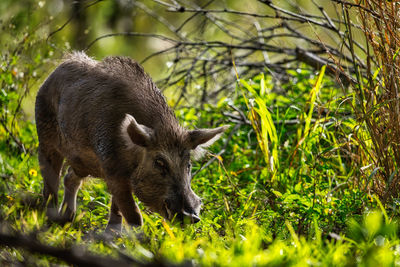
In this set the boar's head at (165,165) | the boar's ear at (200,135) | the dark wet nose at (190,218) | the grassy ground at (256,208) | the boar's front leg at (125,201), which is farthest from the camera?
the boar's ear at (200,135)

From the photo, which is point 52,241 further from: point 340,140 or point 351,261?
point 340,140

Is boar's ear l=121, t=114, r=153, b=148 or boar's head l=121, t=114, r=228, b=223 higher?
boar's ear l=121, t=114, r=153, b=148

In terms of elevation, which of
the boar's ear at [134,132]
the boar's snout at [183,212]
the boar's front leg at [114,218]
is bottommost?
the boar's front leg at [114,218]

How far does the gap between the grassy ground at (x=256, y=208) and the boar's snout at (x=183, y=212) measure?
0.33ft

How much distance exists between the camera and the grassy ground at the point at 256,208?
9.15 ft

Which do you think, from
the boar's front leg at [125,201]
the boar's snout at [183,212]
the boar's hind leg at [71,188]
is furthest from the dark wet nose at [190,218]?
the boar's hind leg at [71,188]

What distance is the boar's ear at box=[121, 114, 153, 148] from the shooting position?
4.00 m

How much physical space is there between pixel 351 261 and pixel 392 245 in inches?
16.6

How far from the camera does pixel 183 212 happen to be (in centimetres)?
383

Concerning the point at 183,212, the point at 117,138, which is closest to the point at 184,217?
the point at 183,212

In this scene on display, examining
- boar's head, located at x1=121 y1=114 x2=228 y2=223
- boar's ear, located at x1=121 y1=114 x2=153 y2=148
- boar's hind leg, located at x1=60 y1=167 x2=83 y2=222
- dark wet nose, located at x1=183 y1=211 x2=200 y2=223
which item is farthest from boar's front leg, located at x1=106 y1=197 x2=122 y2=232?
dark wet nose, located at x1=183 y1=211 x2=200 y2=223

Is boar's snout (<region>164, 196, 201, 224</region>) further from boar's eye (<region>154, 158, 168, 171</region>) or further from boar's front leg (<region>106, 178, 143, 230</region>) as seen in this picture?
boar's front leg (<region>106, 178, 143, 230</region>)

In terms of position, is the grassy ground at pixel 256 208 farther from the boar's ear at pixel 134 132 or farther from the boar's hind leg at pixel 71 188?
Result: the boar's ear at pixel 134 132

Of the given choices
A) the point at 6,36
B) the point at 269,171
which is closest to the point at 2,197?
the point at 269,171
